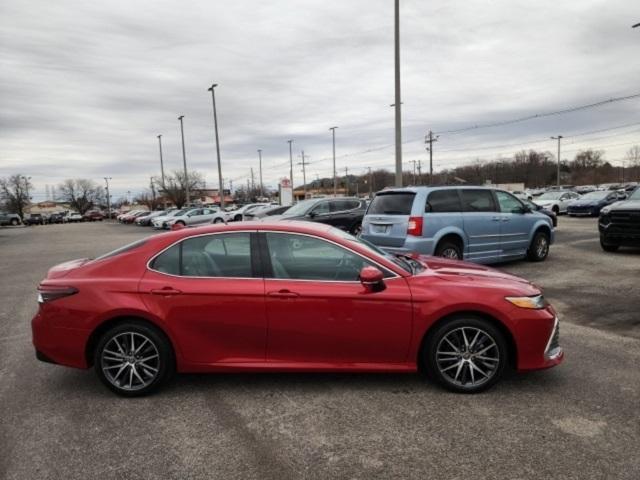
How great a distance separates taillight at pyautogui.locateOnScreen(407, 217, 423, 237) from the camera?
337 inches

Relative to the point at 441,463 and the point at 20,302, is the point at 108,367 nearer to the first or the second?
the point at 441,463

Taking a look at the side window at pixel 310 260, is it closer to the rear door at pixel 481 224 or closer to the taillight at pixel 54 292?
the taillight at pixel 54 292

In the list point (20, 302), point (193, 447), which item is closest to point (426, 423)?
point (193, 447)

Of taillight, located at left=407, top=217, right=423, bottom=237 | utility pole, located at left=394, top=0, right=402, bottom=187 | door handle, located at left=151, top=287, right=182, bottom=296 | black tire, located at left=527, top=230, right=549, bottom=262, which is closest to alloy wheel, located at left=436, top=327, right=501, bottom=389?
door handle, located at left=151, top=287, right=182, bottom=296

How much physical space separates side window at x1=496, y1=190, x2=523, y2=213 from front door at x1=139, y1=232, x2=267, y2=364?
753 cm

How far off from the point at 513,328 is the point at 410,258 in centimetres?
128

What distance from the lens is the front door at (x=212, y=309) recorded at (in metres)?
3.90

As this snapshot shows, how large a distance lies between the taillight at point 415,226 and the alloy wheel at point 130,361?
564 centimetres

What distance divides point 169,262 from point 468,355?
105 inches

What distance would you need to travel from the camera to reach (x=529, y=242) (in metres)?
10.5

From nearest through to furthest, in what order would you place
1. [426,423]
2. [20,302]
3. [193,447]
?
1. [193,447]
2. [426,423]
3. [20,302]

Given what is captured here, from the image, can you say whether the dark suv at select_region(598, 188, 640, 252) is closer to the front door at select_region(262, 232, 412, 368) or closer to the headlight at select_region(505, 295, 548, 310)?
the headlight at select_region(505, 295, 548, 310)

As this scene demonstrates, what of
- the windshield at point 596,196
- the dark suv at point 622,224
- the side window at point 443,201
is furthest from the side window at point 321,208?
the windshield at point 596,196

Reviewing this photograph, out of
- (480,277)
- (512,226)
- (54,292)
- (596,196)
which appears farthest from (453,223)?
(596,196)
